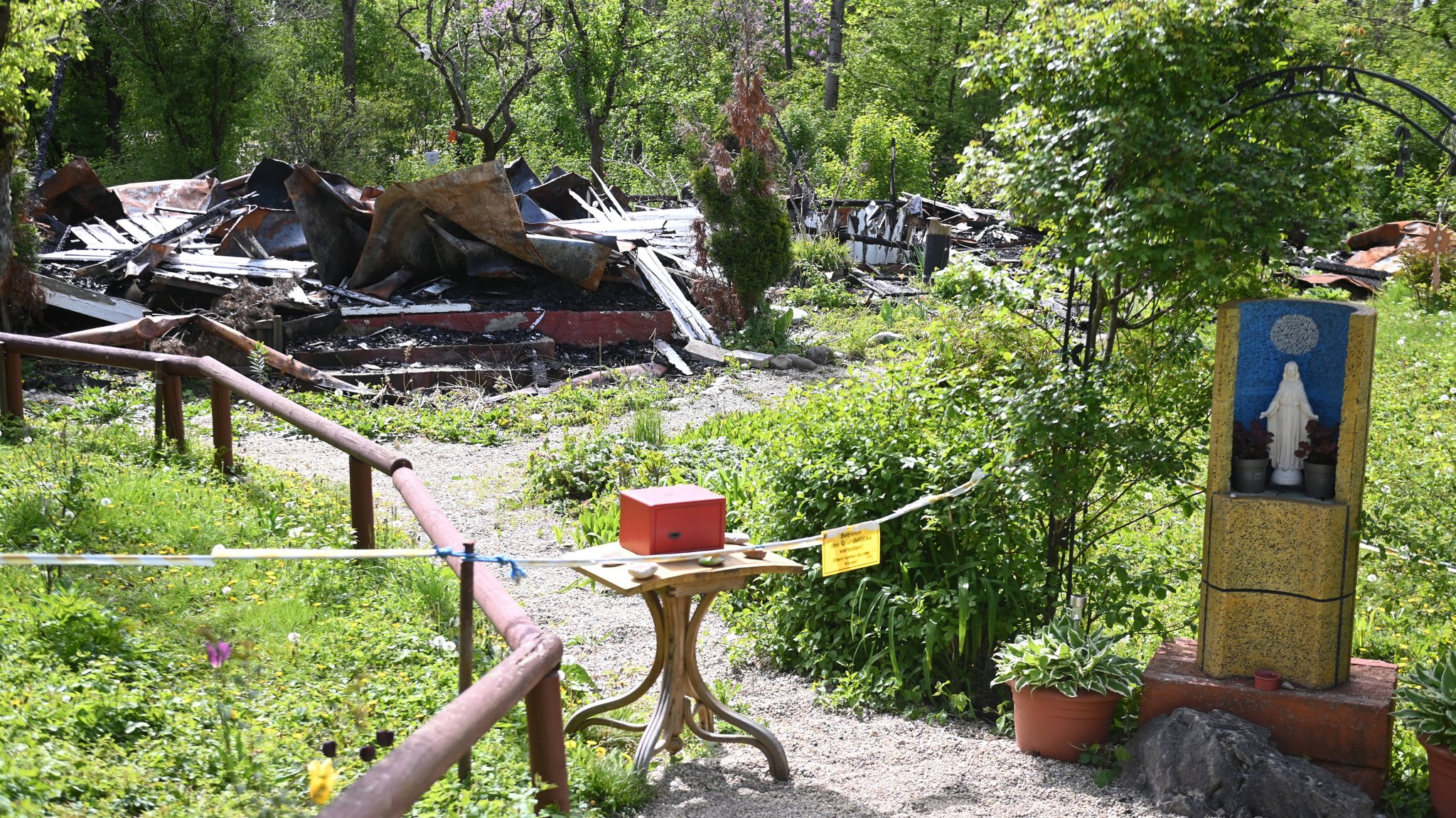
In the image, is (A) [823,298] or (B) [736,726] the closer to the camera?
(B) [736,726]

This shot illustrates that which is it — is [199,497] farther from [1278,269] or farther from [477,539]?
[1278,269]

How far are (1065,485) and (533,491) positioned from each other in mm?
4656

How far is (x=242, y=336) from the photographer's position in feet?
37.6

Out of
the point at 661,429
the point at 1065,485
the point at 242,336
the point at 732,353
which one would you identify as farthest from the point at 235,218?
the point at 1065,485

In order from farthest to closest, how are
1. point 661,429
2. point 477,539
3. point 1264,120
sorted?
point 661,429 → point 477,539 → point 1264,120

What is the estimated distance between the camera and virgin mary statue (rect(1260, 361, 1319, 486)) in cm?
438

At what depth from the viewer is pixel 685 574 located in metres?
4.01

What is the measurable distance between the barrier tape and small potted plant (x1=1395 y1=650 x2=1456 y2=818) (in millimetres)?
1807

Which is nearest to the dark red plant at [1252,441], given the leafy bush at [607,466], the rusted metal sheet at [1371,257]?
the leafy bush at [607,466]

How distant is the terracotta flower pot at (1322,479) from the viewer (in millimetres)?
4348

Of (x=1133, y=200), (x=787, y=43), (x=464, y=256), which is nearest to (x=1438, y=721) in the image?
(x=1133, y=200)

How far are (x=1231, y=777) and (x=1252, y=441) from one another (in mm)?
1281

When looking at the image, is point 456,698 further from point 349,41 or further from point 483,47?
point 483,47

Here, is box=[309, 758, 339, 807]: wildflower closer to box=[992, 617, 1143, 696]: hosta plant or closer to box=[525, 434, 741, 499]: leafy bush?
box=[992, 617, 1143, 696]: hosta plant
